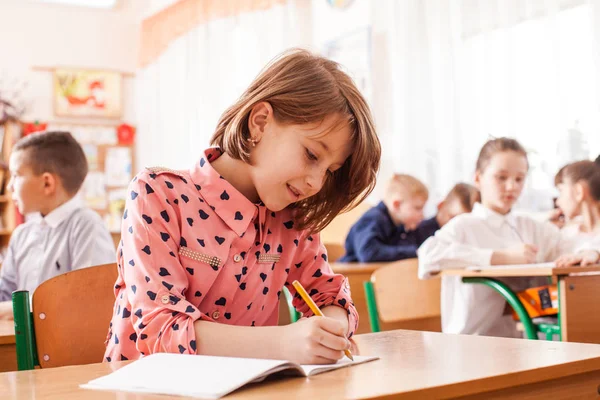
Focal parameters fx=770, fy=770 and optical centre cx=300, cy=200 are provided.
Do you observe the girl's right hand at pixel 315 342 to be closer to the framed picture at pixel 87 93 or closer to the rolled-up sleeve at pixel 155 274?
the rolled-up sleeve at pixel 155 274

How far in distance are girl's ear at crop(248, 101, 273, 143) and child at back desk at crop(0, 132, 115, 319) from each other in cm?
132

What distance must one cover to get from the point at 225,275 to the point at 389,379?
46 centimetres

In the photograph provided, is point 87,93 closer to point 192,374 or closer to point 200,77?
point 200,77

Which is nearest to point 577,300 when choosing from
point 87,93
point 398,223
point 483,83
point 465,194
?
point 465,194

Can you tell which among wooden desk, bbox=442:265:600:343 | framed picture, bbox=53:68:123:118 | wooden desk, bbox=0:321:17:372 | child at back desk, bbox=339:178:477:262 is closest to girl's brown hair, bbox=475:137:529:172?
wooden desk, bbox=442:265:600:343

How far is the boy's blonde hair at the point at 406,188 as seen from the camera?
4316mm

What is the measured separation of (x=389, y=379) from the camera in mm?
837

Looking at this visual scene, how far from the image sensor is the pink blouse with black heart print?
42.6 inches

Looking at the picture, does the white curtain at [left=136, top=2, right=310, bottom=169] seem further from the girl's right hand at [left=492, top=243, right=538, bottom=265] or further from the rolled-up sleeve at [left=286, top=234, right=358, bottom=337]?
the rolled-up sleeve at [left=286, top=234, right=358, bottom=337]

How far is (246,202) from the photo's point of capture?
126 centimetres

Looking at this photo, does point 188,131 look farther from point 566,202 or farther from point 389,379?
point 389,379

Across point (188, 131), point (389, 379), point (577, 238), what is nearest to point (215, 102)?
point (188, 131)

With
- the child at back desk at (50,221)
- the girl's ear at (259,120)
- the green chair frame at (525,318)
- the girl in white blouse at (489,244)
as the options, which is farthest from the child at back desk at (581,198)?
the girl's ear at (259,120)

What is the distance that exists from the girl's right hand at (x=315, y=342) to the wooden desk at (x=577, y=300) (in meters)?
1.43
